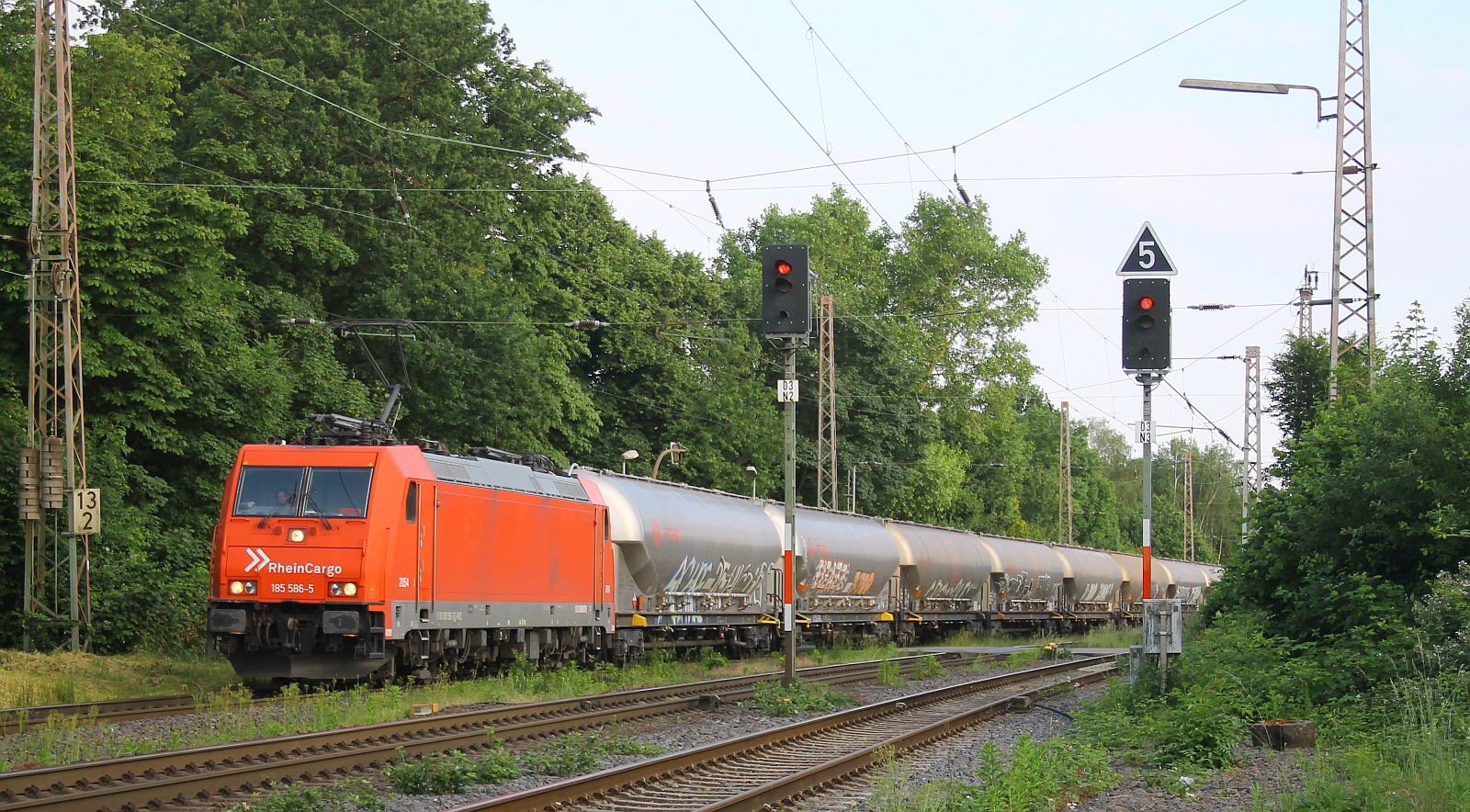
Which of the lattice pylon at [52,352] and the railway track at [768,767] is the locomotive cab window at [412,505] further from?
the lattice pylon at [52,352]

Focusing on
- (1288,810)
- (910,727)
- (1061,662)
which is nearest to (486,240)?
(1061,662)

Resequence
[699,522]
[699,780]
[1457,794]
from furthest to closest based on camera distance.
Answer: [699,522]
[699,780]
[1457,794]

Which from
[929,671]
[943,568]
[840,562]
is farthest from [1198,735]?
[943,568]

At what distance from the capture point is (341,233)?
39281 mm

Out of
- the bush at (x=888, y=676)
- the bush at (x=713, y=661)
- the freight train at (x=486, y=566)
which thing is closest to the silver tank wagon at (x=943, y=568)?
the freight train at (x=486, y=566)

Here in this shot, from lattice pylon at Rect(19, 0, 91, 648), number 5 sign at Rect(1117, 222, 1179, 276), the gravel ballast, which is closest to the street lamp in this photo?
number 5 sign at Rect(1117, 222, 1179, 276)

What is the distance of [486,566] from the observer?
19594 mm

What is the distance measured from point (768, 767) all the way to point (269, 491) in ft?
26.6

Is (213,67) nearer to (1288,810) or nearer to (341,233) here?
(341,233)

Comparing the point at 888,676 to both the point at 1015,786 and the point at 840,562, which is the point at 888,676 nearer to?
the point at 840,562

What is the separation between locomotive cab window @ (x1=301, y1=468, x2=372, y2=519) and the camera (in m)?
17.3

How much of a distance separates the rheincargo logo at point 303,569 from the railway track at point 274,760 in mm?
2473

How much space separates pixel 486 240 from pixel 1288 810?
113 ft

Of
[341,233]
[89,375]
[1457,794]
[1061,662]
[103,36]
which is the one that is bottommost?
[1061,662]
